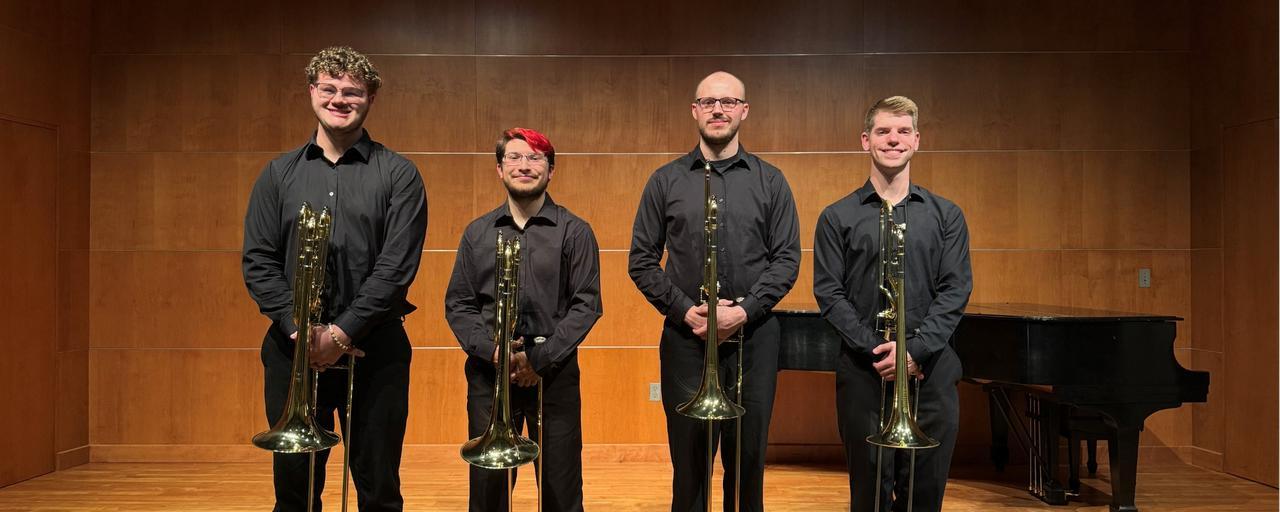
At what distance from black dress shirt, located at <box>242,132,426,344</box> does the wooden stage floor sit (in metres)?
2.07

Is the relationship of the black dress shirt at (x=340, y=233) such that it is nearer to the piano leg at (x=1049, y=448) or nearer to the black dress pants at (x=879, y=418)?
the black dress pants at (x=879, y=418)

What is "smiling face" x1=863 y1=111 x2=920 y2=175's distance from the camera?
291 centimetres

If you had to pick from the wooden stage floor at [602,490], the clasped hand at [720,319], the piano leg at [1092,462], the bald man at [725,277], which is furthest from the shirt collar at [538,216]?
the piano leg at [1092,462]

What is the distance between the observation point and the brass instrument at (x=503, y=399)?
2.58 m

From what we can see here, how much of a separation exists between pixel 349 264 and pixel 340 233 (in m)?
0.09

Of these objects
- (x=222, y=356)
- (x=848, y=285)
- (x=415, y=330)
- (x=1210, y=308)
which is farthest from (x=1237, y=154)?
(x=222, y=356)

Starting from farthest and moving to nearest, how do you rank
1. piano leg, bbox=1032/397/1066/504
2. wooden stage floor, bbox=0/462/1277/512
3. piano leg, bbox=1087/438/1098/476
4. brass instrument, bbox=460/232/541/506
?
piano leg, bbox=1087/438/1098/476 → wooden stage floor, bbox=0/462/1277/512 → piano leg, bbox=1032/397/1066/504 → brass instrument, bbox=460/232/541/506

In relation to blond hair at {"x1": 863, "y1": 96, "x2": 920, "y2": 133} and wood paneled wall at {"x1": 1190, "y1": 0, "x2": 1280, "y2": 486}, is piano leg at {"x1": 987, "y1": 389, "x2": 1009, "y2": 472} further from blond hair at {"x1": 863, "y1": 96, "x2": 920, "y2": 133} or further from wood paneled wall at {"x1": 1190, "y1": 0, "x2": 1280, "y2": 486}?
blond hair at {"x1": 863, "y1": 96, "x2": 920, "y2": 133}

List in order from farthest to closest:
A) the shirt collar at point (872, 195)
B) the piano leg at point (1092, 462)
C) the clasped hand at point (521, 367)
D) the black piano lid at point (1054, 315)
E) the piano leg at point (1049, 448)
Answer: the piano leg at point (1092, 462), the piano leg at point (1049, 448), the black piano lid at point (1054, 315), the shirt collar at point (872, 195), the clasped hand at point (521, 367)

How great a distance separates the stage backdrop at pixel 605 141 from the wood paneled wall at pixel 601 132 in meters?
0.01

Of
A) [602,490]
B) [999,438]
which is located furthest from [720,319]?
[999,438]

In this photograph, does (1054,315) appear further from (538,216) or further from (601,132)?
(601,132)

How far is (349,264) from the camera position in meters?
2.70

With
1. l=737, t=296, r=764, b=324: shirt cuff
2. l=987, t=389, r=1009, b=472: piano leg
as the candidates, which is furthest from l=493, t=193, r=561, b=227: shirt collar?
l=987, t=389, r=1009, b=472: piano leg
